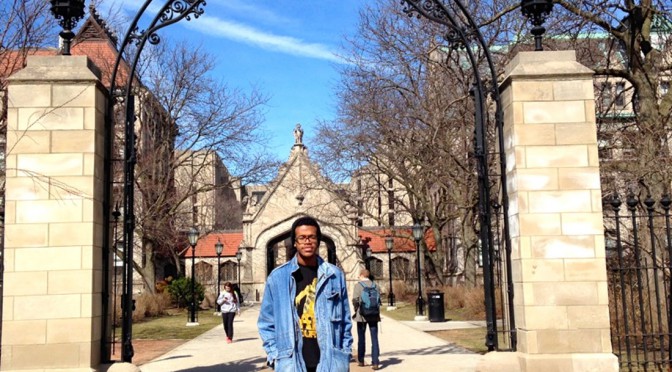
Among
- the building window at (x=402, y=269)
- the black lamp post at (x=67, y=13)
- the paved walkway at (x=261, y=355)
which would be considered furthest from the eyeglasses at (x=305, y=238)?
the building window at (x=402, y=269)

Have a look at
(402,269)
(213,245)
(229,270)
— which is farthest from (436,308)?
(213,245)

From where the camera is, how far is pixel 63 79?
27.7 feet

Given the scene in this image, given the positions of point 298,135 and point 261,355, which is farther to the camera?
point 298,135

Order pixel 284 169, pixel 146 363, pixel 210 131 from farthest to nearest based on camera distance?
1. pixel 284 169
2. pixel 210 131
3. pixel 146 363

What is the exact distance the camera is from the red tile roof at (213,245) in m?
52.7

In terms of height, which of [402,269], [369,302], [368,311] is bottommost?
[402,269]

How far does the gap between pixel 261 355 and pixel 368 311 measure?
3.71 metres

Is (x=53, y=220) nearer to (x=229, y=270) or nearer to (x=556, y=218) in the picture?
(x=556, y=218)

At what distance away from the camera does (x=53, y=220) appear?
829 centimetres

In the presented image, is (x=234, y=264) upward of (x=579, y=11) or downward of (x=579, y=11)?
downward

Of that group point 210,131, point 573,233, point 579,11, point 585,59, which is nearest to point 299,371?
point 573,233

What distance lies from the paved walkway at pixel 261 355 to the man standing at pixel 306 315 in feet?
20.9

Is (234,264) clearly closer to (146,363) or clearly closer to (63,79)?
(146,363)

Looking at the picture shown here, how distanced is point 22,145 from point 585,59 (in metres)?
15.8
